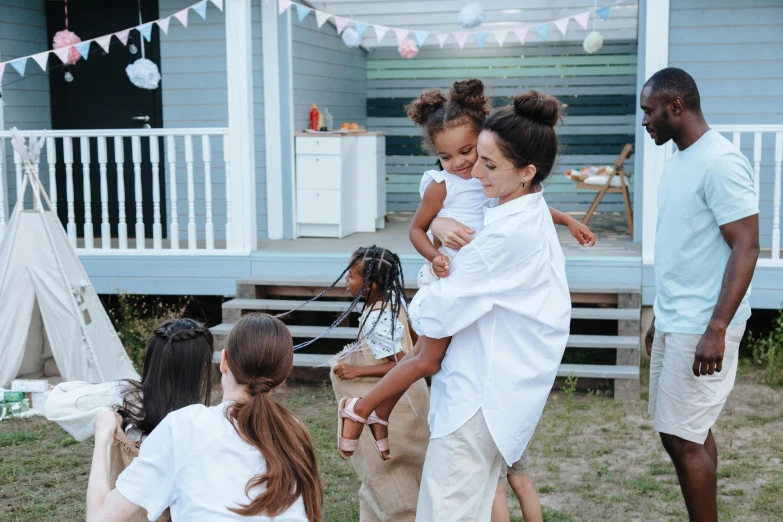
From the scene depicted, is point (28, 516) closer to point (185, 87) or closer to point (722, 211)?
point (722, 211)

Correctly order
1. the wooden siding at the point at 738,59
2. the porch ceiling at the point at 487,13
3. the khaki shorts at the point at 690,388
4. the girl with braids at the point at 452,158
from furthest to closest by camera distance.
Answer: the porch ceiling at the point at 487,13
the wooden siding at the point at 738,59
the khaki shorts at the point at 690,388
the girl with braids at the point at 452,158

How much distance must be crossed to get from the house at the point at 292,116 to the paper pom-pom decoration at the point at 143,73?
47 cm

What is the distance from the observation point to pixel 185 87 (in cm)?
789

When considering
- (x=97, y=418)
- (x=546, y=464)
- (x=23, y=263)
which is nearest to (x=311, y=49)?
(x=23, y=263)

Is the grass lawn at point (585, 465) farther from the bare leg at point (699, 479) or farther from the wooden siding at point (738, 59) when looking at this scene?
the wooden siding at point (738, 59)

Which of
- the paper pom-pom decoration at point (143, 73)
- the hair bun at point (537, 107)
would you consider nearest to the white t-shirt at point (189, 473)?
the hair bun at point (537, 107)

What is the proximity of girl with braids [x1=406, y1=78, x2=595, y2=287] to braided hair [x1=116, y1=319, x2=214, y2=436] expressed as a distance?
27.6 inches

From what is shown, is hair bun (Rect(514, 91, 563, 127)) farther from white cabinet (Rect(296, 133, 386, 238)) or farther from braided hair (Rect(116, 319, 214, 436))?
white cabinet (Rect(296, 133, 386, 238))

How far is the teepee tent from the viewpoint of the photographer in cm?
561

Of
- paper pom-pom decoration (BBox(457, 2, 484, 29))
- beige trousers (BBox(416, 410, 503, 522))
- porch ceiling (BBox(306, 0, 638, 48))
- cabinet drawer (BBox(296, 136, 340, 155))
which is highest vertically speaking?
porch ceiling (BBox(306, 0, 638, 48))

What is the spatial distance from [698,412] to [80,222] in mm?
6949

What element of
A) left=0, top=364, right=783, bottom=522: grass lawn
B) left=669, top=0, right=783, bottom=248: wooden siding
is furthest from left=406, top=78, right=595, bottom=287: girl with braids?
left=669, top=0, right=783, bottom=248: wooden siding

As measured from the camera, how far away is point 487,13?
8.70 meters

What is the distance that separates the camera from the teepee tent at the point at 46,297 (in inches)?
221
